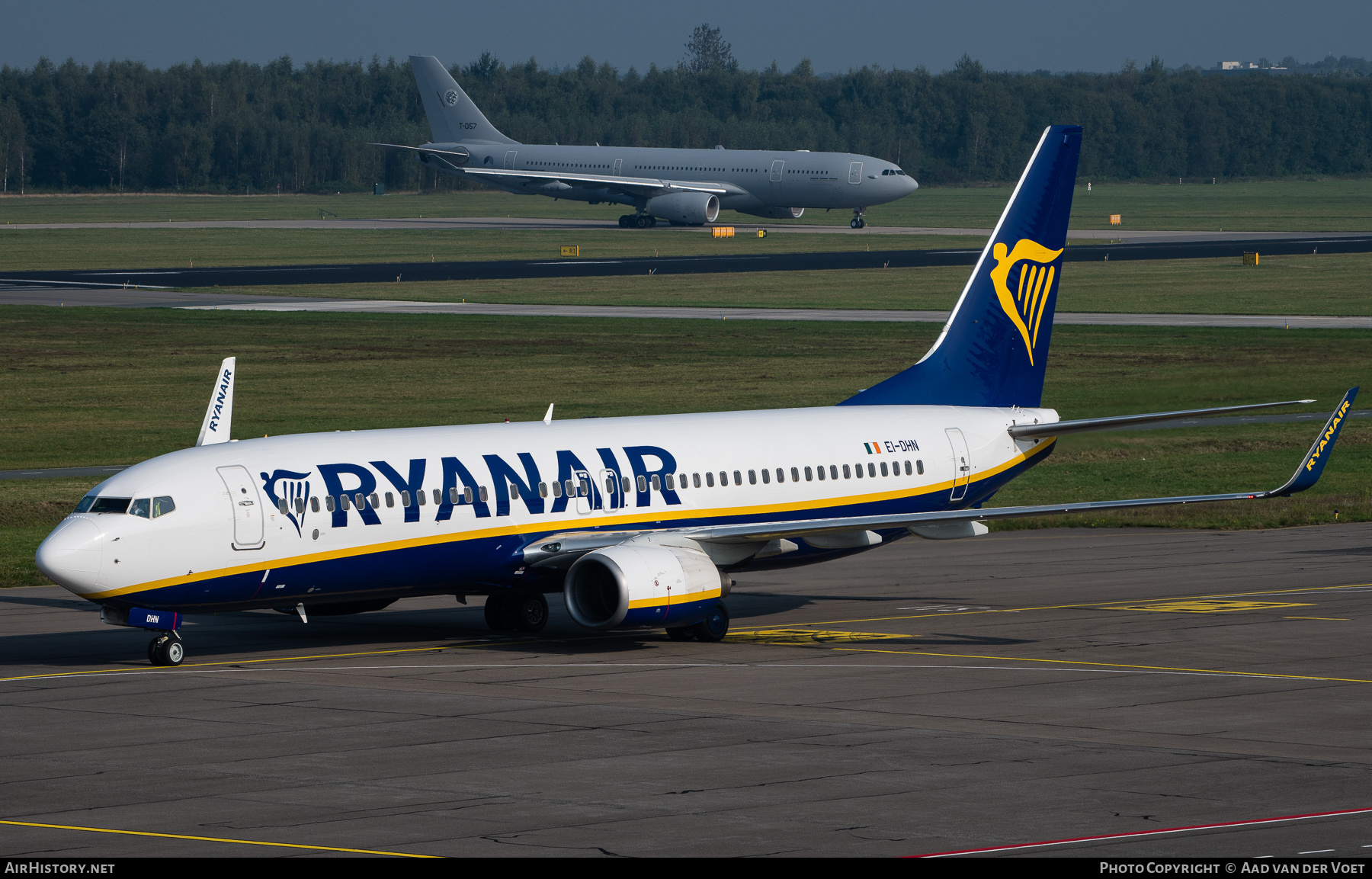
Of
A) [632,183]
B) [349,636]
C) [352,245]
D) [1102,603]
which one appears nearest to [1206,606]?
[1102,603]

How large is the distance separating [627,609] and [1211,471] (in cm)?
3000

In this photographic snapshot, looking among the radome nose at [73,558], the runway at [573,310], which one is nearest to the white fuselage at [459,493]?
the radome nose at [73,558]

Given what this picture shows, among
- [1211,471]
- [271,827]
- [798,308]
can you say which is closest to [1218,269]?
[798,308]

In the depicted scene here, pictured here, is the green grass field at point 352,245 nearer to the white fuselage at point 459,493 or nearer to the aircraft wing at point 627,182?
the aircraft wing at point 627,182

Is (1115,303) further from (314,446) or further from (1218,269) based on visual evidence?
(314,446)

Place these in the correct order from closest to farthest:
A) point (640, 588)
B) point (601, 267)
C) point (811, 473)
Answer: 1. point (640, 588)
2. point (811, 473)
3. point (601, 267)

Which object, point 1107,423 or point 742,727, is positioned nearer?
point 742,727

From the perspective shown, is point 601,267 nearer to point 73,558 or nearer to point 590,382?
point 590,382

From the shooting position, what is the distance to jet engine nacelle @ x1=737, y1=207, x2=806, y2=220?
177 m

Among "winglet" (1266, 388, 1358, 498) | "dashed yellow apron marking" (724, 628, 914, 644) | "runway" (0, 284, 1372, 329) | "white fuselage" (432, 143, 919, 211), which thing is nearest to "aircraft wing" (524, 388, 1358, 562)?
"winglet" (1266, 388, 1358, 498)

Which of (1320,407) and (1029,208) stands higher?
(1029,208)

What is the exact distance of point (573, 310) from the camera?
347ft

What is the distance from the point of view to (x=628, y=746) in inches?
1022

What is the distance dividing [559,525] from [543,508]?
468mm
